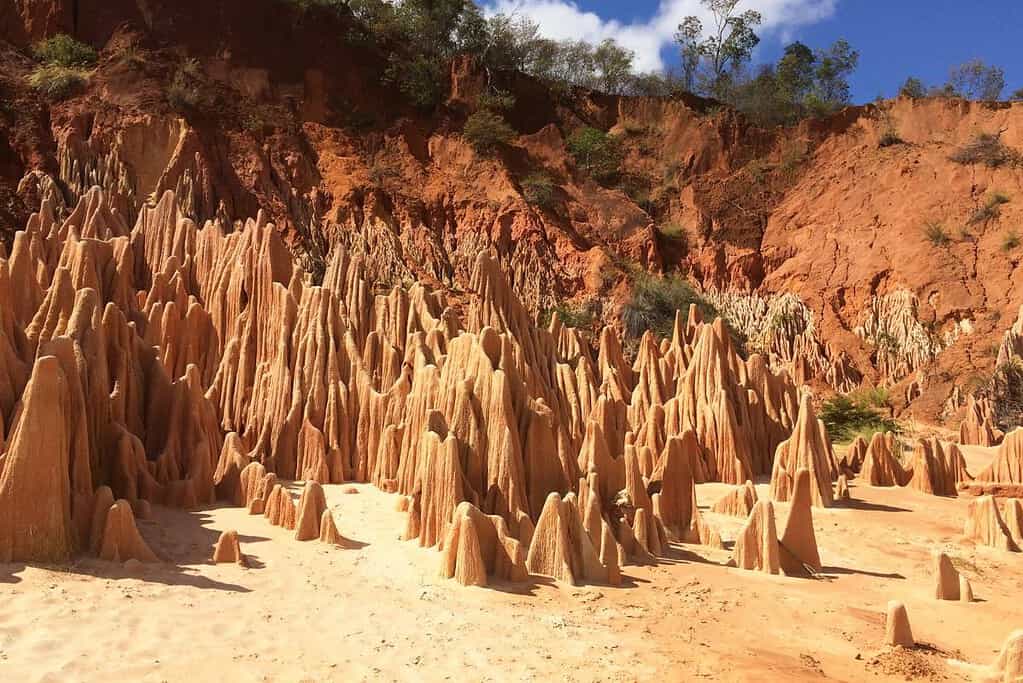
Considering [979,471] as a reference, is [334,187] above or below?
above

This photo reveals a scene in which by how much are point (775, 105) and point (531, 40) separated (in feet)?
34.7

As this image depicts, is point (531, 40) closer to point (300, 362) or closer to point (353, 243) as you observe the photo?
point (353, 243)

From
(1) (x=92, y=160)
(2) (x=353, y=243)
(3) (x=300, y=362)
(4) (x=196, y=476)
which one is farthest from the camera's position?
(2) (x=353, y=243)

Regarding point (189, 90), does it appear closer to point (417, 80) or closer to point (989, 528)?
point (417, 80)

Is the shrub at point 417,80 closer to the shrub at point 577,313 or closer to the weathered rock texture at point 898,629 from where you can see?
the shrub at point 577,313

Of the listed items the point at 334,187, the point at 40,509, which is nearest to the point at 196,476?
the point at 40,509

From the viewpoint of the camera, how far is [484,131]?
95.8 feet

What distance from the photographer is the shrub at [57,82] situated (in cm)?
2258

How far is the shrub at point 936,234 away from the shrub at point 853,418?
638 cm

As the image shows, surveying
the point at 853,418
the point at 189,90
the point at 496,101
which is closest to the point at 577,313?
the point at 853,418

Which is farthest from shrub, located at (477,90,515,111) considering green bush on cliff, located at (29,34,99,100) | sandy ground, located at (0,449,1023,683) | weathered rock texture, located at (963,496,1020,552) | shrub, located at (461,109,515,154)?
sandy ground, located at (0,449,1023,683)

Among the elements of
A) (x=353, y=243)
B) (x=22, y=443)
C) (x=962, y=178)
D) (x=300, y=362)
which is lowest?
(x=22, y=443)

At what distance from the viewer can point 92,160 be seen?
21656 mm

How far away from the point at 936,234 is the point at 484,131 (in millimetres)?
14626
